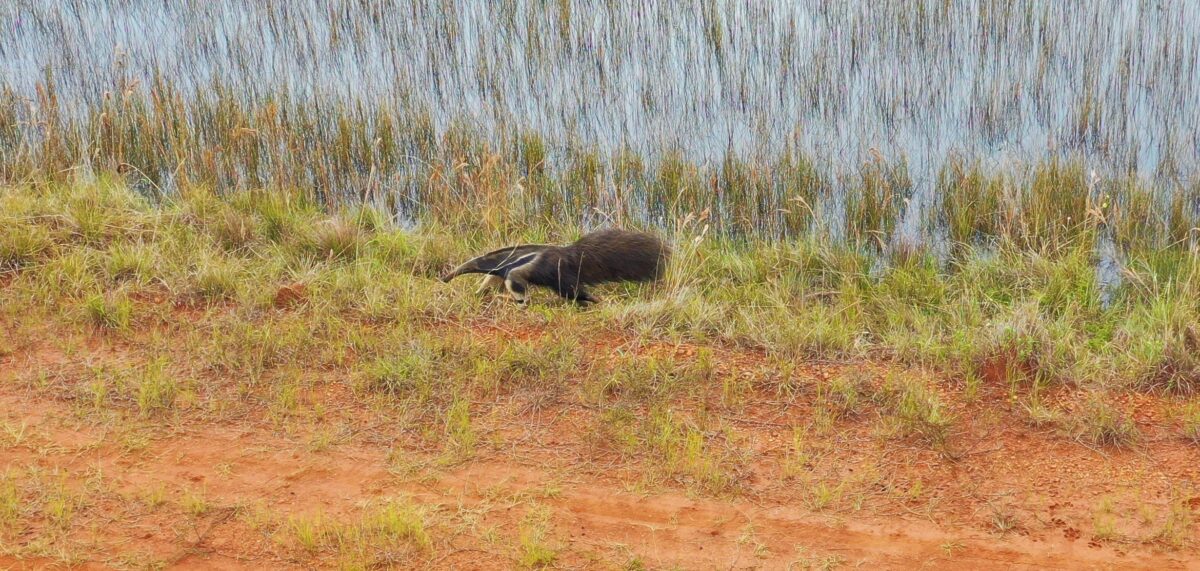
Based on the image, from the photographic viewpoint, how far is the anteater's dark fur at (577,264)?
5973mm

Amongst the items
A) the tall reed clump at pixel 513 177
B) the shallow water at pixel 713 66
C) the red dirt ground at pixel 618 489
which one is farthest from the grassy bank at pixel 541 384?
the shallow water at pixel 713 66

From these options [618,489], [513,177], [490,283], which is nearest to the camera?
[618,489]

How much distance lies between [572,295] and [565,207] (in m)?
1.73

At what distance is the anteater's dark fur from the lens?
19.6 ft

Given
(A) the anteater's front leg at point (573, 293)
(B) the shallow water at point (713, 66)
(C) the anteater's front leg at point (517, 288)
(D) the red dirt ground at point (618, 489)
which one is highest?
(B) the shallow water at point (713, 66)

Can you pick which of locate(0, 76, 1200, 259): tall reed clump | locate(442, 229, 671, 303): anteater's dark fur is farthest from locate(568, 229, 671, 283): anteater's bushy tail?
locate(0, 76, 1200, 259): tall reed clump

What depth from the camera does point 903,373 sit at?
4.99 meters

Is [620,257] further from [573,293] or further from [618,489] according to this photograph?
[618,489]

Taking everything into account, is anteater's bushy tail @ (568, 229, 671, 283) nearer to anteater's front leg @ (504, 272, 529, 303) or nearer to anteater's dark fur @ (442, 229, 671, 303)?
anteater's dark fur @ (442, 229, 671, 303)

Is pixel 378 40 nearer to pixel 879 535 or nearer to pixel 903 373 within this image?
pixel 903 373

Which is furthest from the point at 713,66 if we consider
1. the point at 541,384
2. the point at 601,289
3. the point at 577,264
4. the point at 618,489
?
the point at 618,489

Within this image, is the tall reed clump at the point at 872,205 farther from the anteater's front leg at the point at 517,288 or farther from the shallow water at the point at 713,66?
the anteater's front leg at the point at 517,288

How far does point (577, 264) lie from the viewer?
607 centimetres

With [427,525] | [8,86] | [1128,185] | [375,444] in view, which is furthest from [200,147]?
[1128,185]
